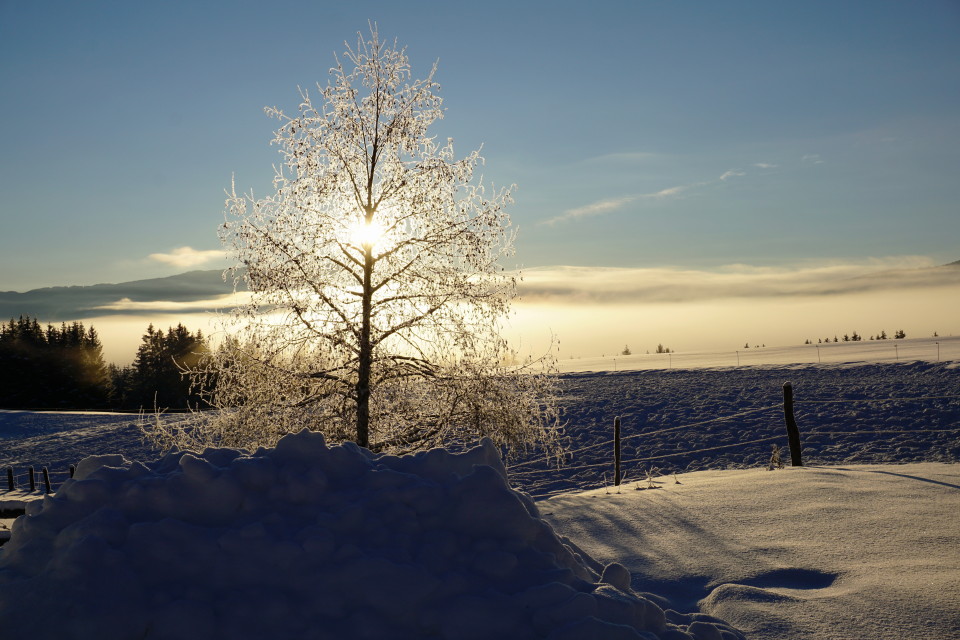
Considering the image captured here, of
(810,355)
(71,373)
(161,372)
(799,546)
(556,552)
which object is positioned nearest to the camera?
(556,552)

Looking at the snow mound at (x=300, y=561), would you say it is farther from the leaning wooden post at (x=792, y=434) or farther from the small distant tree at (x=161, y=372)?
the small distant tree at (x=161, y=372)

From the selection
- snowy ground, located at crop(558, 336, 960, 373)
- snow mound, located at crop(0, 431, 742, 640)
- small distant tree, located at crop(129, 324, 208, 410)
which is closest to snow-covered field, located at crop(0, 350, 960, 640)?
snow mound, located at crop(0, 431, 742, 640)

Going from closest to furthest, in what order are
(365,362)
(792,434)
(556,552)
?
(556,552)
(365,362)
(792,434)

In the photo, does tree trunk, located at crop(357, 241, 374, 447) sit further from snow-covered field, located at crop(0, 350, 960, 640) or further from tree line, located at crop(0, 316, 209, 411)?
tree line, located at crop(0, 316, 209, 411)

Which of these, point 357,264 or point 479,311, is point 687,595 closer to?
point 479,311

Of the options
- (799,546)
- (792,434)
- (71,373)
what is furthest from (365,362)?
(71,373)

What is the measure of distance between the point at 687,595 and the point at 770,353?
Result: 34824 millimetres

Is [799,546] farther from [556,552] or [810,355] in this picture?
[810,355]

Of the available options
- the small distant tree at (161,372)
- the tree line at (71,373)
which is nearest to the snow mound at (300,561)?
the small distant tree at (161,372)

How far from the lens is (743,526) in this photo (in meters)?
6.75

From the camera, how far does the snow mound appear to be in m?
3.12

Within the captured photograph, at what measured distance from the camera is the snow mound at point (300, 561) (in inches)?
123

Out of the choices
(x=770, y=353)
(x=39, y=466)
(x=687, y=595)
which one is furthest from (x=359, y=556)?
(x=770, y=353)

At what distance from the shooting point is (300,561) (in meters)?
3.30
